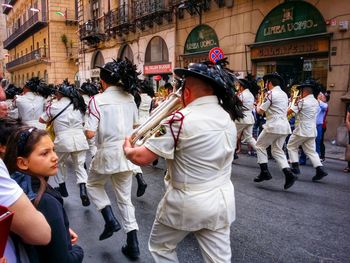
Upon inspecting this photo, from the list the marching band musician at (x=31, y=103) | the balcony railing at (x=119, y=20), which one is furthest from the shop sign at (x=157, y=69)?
the marching band musician at (x=31, y=103)

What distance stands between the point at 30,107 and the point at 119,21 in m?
17.3

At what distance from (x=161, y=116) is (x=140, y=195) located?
10.8ft

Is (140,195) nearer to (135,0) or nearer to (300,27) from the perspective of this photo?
(300,27)

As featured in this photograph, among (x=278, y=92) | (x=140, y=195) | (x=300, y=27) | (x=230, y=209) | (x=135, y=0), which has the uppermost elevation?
(x=135, y=0)

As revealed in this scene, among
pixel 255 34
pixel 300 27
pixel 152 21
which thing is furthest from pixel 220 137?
pixel 152 21

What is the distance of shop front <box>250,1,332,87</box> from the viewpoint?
1134 centimetres

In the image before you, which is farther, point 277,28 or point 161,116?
point 277,28

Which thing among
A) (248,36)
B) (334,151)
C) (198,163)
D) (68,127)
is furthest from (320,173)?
(248,36)

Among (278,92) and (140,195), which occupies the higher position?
(278,92)

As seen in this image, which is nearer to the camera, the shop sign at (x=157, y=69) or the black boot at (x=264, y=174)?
the black boot at (x=264, y=174)

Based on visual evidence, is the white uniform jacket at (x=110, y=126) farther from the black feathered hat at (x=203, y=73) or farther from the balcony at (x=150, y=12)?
the balcony at (x=150, y=12)

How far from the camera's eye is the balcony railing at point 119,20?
22125mm

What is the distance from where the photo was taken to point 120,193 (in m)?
3.89

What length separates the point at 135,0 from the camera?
2127 centimetres
